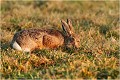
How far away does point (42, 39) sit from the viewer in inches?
258

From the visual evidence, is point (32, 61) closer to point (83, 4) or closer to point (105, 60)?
point (105, 60)

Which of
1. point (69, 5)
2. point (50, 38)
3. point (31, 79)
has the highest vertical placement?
point (69, 5)

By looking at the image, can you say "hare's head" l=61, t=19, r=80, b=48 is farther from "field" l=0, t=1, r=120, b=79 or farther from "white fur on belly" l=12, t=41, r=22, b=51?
"white fur on belly" l=12, t=41, r=22, b=51

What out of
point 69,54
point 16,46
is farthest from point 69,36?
point 16,46

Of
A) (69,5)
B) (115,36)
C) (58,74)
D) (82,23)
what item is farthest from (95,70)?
(69,5)

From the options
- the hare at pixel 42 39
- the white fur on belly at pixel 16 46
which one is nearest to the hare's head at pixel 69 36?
the hare at pixel 42 39

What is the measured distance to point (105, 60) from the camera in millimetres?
5566

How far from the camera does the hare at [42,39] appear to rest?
6387mm

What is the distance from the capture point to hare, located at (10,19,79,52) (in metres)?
6.39

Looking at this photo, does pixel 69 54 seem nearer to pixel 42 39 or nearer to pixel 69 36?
pixel 42 39

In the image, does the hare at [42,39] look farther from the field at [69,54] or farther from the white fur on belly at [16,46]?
the field at [69,54]

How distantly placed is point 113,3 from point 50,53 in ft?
22.4

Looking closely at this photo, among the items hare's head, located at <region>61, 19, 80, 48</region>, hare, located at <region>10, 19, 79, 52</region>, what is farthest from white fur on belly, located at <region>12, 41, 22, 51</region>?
hare's head, located at <region>61, 19, 80, 48</region>

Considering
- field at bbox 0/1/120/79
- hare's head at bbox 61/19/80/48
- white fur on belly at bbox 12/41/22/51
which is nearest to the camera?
field at bbox 0/1/120/79
